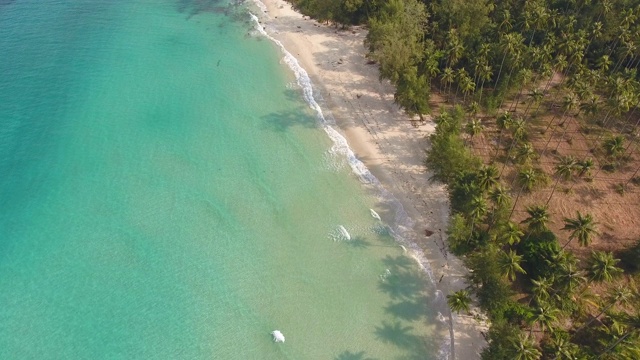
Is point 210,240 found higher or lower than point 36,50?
lower

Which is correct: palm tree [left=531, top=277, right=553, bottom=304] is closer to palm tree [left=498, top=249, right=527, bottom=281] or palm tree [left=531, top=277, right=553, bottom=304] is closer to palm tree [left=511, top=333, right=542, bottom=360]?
palm tree [left=498, top=249, right=527, bottom=281]

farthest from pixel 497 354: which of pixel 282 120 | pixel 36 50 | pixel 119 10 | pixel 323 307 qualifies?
pixel 119 10

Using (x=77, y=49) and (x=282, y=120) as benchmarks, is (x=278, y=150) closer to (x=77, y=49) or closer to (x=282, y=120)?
(x=282, y=120)

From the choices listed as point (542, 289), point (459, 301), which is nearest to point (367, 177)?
point (459, 301)

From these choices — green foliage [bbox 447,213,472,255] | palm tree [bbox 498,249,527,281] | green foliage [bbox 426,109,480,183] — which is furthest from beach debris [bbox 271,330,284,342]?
green foliage [bbox 426,109,480,183]

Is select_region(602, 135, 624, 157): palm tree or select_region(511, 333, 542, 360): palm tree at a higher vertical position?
select_region(602, 135, 624, 157): palm tree
